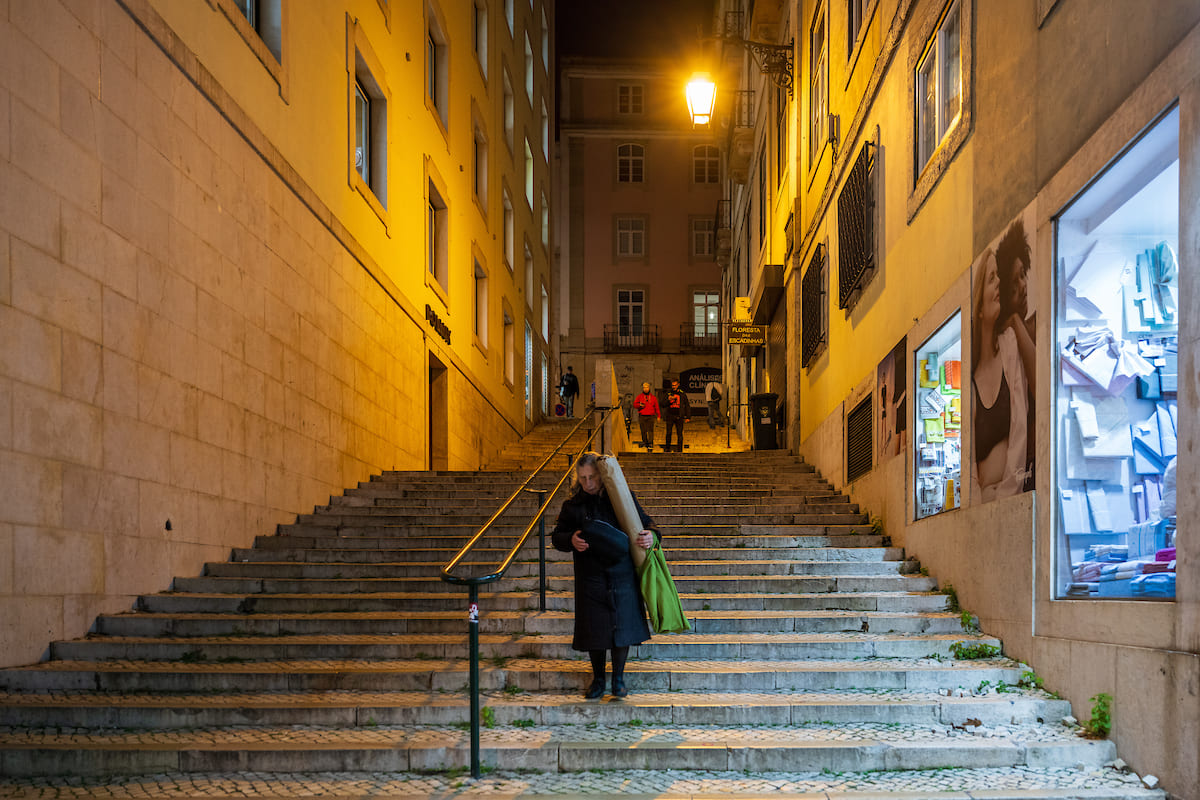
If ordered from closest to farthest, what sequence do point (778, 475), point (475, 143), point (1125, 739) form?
point (1125, 739) < point (778, 475) < point (475, 143)

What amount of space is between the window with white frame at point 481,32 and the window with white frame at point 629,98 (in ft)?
69.9

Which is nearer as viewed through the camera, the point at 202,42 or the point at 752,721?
the point at 752,721

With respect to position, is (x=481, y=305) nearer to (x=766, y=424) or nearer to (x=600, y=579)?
(x=766, y=424)

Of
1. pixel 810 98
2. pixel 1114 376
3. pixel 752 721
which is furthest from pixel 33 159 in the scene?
pixel 810 98

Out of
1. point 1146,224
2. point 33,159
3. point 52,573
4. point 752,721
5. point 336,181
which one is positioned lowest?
point 752,721

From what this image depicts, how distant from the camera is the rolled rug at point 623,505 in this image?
6195 millimetres

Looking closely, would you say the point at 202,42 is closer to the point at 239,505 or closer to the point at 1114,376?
the point at 239,505

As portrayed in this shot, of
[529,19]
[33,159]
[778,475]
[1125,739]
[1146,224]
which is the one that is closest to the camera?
[1125,739]

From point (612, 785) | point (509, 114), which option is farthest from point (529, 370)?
point (612, 785)

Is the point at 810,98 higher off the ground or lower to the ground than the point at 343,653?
higher

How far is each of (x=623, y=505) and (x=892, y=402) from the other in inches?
201

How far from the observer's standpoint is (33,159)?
683 centimetres

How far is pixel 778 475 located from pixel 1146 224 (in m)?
9.39

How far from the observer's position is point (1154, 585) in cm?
531
